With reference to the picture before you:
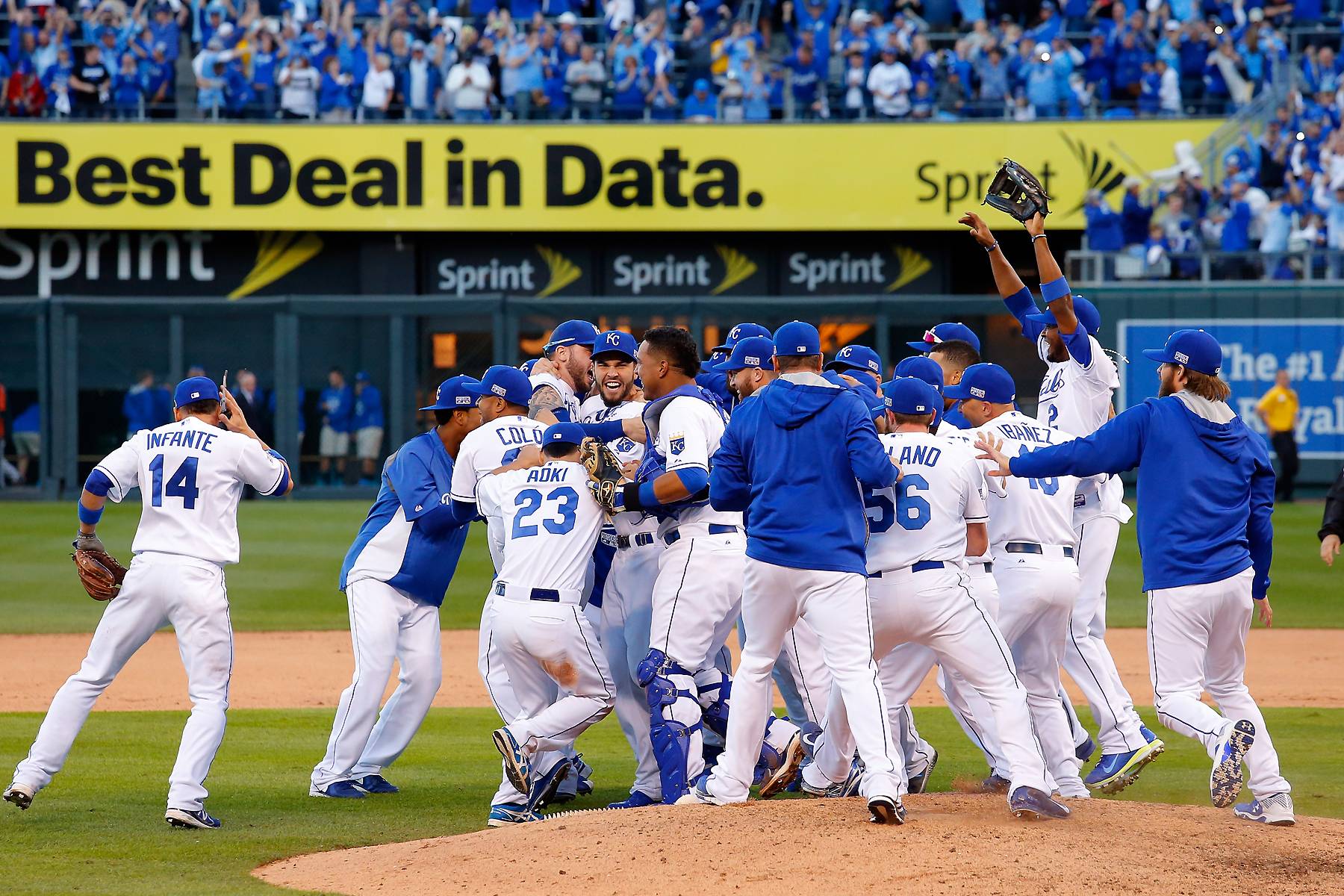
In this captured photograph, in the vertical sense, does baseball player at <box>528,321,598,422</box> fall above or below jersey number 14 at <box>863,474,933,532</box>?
above

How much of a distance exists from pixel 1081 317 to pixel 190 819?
5.08m

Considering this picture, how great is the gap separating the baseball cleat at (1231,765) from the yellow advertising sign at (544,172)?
1809 cm

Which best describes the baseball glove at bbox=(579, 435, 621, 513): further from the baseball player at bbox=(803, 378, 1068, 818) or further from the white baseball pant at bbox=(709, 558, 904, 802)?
the baseball player at bbox=(803, 378, 1068, 818)

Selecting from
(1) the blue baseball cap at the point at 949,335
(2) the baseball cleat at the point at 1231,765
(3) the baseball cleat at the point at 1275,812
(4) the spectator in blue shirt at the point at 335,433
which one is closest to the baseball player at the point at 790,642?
(1) the blue baseball cap at the point at 949,335

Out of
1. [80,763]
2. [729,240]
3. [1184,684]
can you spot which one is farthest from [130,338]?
[1184,684]

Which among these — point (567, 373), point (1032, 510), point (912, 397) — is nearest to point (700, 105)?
point (567, 373)

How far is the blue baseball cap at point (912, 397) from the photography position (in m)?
6.86

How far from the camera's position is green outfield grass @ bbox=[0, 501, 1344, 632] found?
14.7m

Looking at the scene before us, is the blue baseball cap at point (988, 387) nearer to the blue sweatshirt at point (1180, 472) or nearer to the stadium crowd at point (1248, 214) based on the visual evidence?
the blue sweatshirt at point (1180, 472)

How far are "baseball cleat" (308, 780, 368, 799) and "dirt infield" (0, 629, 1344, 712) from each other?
2.99m

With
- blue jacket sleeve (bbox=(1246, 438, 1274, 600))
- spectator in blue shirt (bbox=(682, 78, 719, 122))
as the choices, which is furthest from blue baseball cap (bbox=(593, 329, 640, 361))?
spectator in blue shirt (bbox=(682, 78, 719, 122))

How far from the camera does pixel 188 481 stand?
723 centimetres

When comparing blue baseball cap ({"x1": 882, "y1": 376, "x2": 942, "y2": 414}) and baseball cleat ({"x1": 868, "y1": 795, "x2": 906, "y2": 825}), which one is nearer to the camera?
baseball cleat ({"x1": 868, "y1": 795, "x2": 906, "y2": 825})

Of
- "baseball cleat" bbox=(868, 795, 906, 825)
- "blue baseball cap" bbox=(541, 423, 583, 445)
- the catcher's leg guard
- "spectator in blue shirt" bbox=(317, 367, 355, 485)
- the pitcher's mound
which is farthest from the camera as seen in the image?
"spectator in blue shirt" bbox=(317, 367, 355, 485)
